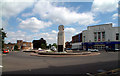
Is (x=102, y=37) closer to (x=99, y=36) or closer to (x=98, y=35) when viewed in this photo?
(x=99, y=36)

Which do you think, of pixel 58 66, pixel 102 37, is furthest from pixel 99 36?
pixel 58 66

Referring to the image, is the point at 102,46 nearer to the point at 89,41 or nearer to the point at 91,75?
Result: the point at 89,41

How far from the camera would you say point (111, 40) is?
50281mm

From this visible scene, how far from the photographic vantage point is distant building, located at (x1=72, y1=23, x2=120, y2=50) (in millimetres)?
49750

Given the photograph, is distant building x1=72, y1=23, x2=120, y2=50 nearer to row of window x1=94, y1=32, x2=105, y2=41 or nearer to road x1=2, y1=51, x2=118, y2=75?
row of window x1=94, y1=32, x2=105, y2=41

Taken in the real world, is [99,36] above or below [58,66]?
above

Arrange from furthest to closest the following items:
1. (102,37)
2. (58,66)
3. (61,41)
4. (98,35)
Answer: (98,35)
(102,37)
(61,41)
(58,66)

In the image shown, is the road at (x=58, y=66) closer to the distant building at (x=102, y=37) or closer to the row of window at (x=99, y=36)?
the distant building at (x=102, y=37)

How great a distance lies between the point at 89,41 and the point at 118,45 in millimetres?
15147

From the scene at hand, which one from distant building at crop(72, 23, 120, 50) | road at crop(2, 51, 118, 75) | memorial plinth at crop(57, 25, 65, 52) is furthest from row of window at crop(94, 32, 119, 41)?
road at crop(2, 51, 118, 75)

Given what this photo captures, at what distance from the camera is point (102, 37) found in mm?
53969

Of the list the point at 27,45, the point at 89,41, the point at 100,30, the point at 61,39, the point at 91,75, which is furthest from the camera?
the point at 27,45

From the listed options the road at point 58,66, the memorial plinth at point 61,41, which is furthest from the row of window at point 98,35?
the road at point 58,66

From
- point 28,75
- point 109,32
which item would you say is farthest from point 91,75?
point 109,32
